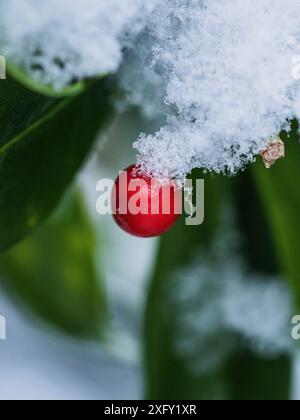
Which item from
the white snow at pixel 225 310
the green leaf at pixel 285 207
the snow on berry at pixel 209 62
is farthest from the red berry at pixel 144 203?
the white snow at pixel 225 310

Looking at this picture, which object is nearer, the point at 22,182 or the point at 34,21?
the point at 34,21

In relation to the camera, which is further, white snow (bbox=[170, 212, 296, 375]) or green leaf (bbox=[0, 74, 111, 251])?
white snow (bbox=[170, 212, 296, 375])

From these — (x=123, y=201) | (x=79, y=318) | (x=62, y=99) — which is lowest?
(x=123, y=201)

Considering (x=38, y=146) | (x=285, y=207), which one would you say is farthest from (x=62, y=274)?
(x=38, y=146)

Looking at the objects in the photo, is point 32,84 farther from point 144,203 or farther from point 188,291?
point 188,291

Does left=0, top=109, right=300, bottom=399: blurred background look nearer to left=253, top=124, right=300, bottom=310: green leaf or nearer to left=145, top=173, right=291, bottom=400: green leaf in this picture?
left=145, top=173, right=291, bottom=400: green leaf

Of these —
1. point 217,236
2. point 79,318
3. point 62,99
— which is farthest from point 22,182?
point 79,318

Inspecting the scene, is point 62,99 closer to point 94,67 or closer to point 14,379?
point 94,67

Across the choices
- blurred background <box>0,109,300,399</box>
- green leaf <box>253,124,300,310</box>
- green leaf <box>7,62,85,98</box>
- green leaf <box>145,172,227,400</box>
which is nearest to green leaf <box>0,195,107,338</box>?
blurred background <box>0,109,300,399</box>
